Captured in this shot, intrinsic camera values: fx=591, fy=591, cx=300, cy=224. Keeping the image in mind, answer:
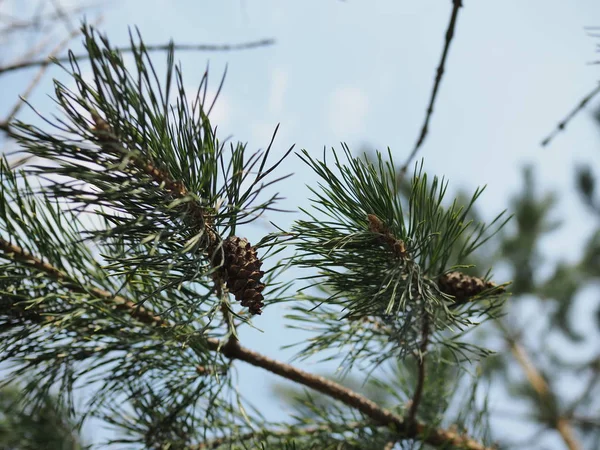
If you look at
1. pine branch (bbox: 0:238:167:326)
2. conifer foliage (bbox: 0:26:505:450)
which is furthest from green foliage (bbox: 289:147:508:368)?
pine branch (bbox: 0:238:167:326)

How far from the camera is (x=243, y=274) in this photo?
1.63ft

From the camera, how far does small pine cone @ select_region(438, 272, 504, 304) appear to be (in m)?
0.61

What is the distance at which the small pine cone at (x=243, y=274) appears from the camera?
0.50 m

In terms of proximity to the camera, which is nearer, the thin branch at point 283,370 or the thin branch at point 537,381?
the thin branch at point 283,370

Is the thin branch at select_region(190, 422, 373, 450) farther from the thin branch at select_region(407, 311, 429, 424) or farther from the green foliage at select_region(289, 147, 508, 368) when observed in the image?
the green foliage at select_region(289, 147, 508, 368)

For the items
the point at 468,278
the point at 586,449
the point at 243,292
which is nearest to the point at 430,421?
the point at 468,278

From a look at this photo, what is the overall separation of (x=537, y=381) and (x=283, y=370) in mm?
2793

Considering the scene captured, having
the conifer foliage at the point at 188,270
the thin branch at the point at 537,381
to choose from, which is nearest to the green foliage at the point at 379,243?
the conifer foliage at the point at 188,270

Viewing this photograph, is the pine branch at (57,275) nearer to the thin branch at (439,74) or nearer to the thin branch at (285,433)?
the thin branch at (285,433)

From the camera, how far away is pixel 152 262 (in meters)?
0.50

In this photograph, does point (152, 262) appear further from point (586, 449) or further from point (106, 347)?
point (586, 449)

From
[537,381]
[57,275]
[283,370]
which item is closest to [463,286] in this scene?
[283,370]

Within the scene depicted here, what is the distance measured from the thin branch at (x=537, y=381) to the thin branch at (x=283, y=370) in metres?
2.07

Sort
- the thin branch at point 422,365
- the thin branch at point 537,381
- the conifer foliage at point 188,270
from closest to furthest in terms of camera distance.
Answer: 1. the conifer foliage at point 188,270
2. the thin branch at point 422,365
3. the thin branch at point 537,381
